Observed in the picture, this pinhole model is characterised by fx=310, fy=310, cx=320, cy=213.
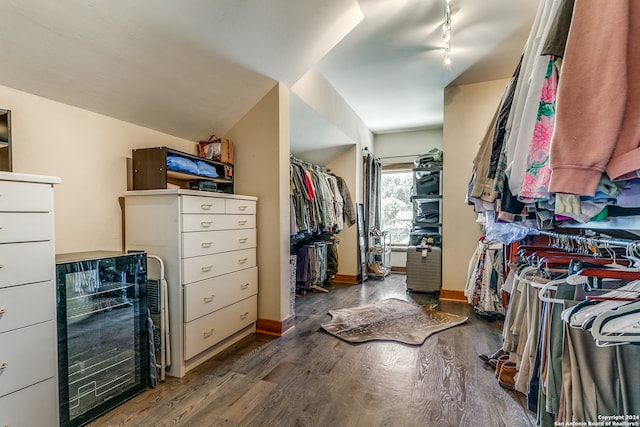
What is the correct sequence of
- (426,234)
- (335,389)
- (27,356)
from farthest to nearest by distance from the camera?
(426,234)
(335,389)
(27,356)

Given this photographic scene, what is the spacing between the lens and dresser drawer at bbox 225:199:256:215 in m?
2.36

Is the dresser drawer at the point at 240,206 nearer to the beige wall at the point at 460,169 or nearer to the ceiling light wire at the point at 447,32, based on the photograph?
the ceiling light wire at the point at 447,32

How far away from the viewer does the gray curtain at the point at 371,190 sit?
4.98m

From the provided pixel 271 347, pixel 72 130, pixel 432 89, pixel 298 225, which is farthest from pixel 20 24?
pixel 432 89

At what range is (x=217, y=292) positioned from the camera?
223 cm

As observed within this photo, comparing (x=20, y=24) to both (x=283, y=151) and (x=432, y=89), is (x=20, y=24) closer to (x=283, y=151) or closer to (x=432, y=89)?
(x=283, y=151)

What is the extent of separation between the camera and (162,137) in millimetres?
2439

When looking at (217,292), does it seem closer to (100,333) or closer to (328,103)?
(100,333)

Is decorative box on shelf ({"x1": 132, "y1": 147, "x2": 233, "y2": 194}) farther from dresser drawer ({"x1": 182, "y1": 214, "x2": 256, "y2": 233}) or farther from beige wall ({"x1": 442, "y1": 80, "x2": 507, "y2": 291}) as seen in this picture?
beige wall ({"x1": 442, "y1": 80, "x2": 507, "y2": 291})

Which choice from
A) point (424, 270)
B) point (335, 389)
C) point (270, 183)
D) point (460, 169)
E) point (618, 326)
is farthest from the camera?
point (424, 270)

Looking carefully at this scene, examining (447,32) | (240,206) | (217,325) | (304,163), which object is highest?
(447,32)

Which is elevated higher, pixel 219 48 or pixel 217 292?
pixel 219 48

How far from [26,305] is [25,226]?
12.9 inches

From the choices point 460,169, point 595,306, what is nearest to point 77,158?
point 595,306
